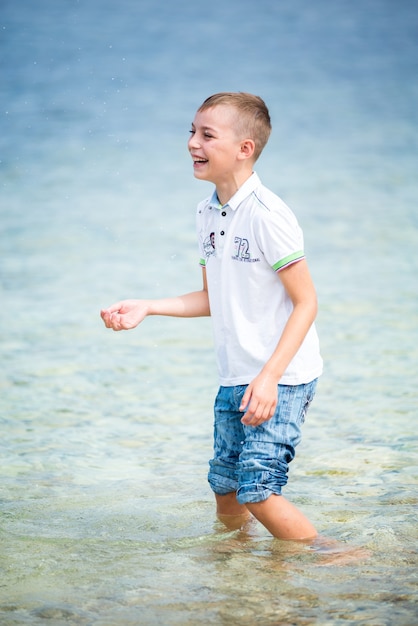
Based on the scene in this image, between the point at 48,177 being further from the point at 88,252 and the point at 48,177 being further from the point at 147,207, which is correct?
the point at 88,252

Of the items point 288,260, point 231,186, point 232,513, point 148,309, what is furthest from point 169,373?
point 288,260

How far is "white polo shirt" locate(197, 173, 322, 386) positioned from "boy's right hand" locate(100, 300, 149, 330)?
0.79ft

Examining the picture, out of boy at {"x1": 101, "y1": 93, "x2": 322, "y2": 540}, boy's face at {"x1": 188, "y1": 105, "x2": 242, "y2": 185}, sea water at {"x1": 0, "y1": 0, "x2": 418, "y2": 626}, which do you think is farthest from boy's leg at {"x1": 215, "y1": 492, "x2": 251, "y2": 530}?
boy's face at {"x1": 188, "y1": 105, "x2": 242, "y2": 185}

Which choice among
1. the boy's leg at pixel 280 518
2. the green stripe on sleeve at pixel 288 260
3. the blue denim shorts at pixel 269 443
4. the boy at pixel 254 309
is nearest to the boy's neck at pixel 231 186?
the boy at pixel 254 309

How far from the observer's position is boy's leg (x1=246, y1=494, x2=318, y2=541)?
302 centimetres

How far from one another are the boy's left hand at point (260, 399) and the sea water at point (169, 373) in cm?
44

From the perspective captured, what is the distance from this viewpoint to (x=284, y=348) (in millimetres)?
2902

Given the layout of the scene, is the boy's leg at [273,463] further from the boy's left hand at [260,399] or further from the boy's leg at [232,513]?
the boy's leg at [232,513]

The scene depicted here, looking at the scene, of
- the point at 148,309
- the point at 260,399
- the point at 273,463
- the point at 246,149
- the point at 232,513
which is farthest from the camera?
the point at 232,513

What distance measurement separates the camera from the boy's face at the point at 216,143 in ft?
10.1

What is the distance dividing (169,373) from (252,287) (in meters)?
2.94

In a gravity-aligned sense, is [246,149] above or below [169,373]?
above

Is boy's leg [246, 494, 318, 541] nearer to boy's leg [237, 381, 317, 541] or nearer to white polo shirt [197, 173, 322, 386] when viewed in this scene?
boy's leg [237, 381, 317, 541]

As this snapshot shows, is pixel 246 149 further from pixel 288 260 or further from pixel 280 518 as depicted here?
pixel 280 518
